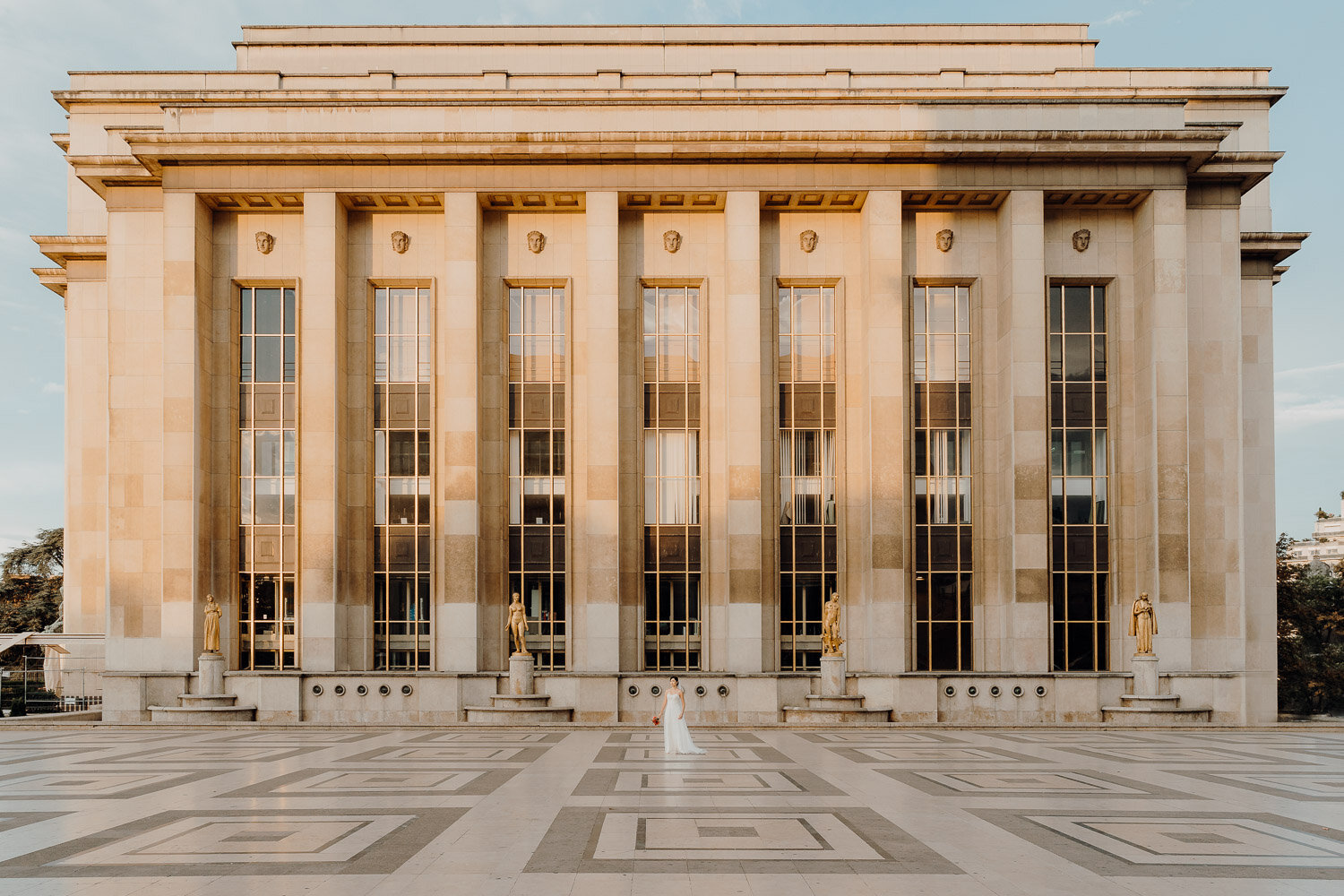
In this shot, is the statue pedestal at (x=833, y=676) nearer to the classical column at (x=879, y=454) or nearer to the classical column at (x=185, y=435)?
the classical column at (x=879, y=454)

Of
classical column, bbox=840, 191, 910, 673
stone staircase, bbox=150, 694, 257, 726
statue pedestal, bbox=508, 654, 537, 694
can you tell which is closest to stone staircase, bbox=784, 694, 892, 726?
classical column, bbox=840, 191, 910, 673

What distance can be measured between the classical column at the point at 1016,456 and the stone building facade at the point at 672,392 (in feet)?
0.49

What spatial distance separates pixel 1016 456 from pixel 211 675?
1189 inches

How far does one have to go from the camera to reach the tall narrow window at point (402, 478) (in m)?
37.5

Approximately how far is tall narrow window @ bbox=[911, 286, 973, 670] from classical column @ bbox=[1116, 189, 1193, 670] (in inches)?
244

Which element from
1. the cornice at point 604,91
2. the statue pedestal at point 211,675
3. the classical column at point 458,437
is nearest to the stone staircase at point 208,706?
the statue pedestal at point 211,675

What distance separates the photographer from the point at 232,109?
121 feet

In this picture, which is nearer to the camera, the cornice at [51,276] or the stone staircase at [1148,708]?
the stone staircase at [1148,708]

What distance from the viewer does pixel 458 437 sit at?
36375 millimetres

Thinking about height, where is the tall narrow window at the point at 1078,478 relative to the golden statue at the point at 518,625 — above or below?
above

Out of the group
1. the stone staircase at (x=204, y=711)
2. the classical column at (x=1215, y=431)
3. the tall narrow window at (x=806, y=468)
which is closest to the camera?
the stone staircase at (x=204, y=711)

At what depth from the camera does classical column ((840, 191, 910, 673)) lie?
1404 inches

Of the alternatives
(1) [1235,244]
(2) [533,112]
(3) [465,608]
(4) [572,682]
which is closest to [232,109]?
(2) [533,112]

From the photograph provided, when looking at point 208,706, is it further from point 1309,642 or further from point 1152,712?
point 1309,642
